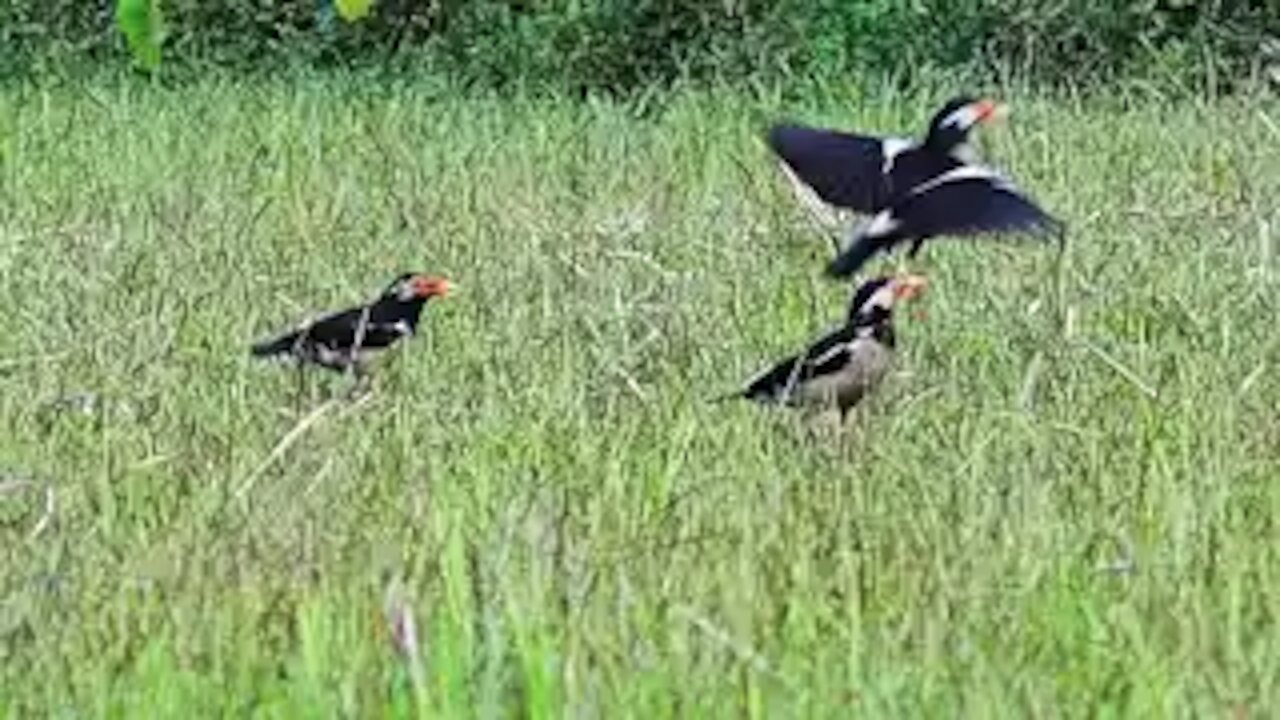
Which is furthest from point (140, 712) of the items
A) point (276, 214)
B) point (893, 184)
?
point (276, 214)

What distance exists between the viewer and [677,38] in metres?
13.9

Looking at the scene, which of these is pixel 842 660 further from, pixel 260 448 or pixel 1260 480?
pixel 260 448

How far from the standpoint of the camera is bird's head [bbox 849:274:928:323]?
5.05 metres

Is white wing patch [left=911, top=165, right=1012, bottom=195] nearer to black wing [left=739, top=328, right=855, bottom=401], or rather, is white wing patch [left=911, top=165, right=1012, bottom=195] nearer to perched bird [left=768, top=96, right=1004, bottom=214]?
perched bird [left=768, top=96, right=1004, bottom=214]

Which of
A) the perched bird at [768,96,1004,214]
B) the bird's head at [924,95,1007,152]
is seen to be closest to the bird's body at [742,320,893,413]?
the perched bird at [768,96,1004,214]

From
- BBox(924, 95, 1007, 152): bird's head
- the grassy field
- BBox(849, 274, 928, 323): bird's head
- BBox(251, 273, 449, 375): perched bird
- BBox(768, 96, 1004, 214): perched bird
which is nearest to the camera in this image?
the grassy field

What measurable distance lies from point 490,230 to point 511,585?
451 cm

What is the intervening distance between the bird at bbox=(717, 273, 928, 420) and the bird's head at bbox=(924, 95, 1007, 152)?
1.63 meters

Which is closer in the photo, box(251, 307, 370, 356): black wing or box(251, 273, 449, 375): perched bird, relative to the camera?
box(251, 273, 449, 375): perched bird

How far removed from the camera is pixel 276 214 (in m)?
8.25

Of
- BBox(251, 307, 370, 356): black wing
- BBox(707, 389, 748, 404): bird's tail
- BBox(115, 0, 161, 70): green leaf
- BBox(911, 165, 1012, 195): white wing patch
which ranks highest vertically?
BBox(115, 0, 161, 70): green leaf

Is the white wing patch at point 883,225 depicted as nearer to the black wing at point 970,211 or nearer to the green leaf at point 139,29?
the black wing at point 970,211

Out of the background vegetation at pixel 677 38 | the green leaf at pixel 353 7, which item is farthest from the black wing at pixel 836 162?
the background vegetation at pixel 677 38

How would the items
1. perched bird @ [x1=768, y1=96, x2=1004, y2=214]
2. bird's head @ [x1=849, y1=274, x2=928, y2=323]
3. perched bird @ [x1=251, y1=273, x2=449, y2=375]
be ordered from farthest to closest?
perched bird @ [x1=768, y1=96, x2=1004, y2=214], perched bird @ [x1=251, y1=273, x2=449, y2=375], bird's head @ [x1=849, y1=274, x2=928, y2=323]
